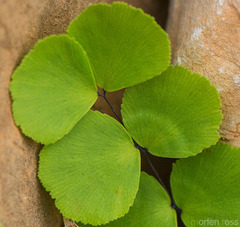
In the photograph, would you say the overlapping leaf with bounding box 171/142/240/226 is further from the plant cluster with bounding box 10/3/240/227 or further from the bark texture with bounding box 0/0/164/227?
the bark texture with bounding box 0/0/164/227

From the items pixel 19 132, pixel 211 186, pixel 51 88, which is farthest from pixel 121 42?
pixel 211 186

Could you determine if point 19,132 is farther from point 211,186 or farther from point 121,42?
point 211,186

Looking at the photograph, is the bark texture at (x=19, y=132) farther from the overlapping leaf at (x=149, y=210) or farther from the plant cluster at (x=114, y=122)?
the overlapping leaf at (x=149, y=210)

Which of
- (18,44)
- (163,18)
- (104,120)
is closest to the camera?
(18,44)

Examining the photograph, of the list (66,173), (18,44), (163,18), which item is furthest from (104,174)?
(163,18)

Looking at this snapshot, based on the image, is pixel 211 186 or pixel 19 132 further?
pixel 211 186

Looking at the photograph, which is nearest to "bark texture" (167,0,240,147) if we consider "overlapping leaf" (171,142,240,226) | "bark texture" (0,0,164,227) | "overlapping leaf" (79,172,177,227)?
"overlapping leaf" (171,142,240,226)

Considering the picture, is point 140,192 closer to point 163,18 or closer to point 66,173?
point 66,173

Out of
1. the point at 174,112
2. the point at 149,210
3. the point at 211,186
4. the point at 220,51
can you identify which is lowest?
the point at 149,210
